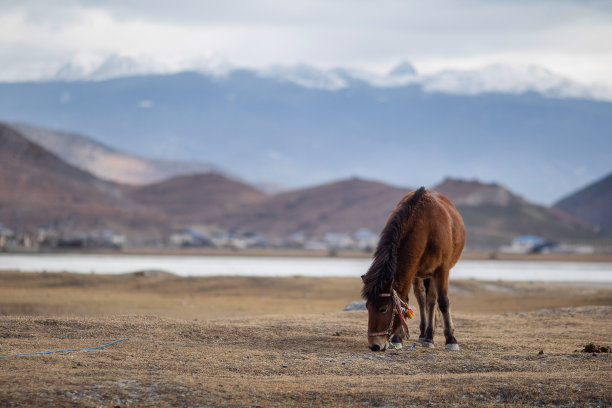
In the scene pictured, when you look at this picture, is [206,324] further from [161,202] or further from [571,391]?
[161,202]

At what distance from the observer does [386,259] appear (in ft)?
40.9

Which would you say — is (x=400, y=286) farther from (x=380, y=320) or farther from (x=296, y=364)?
(x=296, y=364)

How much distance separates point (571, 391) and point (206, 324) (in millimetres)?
7255

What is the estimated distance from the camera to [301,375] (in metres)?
10.8

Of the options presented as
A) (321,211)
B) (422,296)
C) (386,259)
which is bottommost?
(422,296)

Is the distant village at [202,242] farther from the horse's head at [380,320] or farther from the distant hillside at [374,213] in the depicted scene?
the horse's head at [380,320]

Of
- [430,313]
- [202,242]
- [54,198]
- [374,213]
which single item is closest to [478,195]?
[374,213]

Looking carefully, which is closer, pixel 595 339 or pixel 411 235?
pixel 411 235

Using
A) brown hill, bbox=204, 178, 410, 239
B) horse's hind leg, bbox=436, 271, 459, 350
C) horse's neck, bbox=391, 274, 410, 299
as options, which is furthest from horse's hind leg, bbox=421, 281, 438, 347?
brown hill, bbox=204, 178, 410, 239

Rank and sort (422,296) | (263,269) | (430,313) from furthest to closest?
(263,269) → (422,296) → (430,313)

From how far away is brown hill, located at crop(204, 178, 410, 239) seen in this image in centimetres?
15412

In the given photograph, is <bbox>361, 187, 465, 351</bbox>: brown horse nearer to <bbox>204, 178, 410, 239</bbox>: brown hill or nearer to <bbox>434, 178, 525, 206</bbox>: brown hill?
<bbox>204, 178, 410, 239</bbox>: brown hill

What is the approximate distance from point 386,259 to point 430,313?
2099 mm

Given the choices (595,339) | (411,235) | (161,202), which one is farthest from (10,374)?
(161,202)
